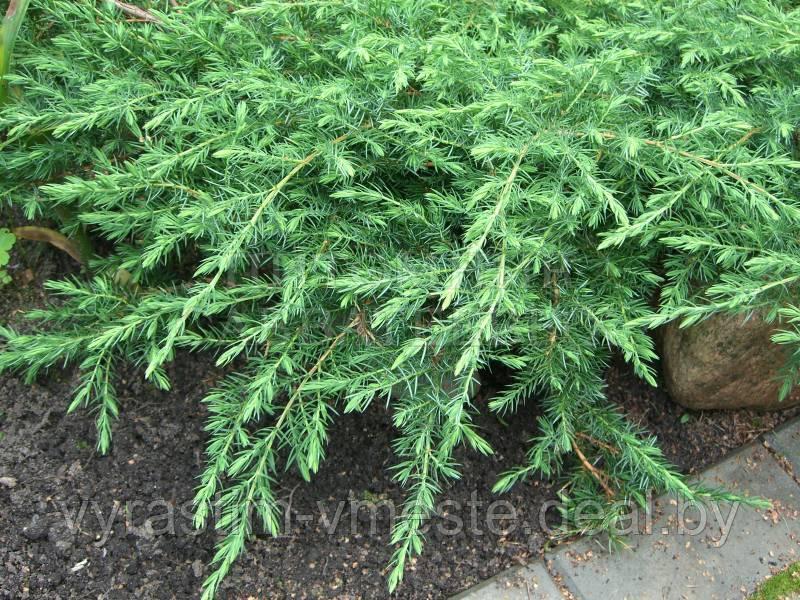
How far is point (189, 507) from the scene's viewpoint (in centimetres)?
211

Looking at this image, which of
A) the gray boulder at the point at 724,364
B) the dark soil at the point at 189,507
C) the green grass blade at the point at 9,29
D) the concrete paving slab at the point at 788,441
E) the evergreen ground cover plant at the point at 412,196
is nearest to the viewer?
the evergreen ground cover plant at the point at 412,196

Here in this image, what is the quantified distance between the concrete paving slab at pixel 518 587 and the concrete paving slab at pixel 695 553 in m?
0.05

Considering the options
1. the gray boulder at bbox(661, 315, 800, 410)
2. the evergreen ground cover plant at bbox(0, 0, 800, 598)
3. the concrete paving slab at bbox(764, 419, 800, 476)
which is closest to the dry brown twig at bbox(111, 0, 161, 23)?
the evergreen ground cover plant at bbox(0, 0, 800, 598)

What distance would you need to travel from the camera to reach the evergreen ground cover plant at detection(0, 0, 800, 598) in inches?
70.7

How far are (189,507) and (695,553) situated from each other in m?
1.51

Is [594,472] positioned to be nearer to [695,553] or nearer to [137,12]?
[695,553]

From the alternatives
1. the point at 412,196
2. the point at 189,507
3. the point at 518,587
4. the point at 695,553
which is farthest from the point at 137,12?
the point at 695,553

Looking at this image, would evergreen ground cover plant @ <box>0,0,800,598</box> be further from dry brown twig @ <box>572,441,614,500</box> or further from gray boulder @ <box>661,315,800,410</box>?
gray boulder @ <box>661,315,800,410</box>

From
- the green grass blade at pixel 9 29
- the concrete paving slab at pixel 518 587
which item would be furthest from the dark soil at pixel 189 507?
the green grass blade at pixel 9 29

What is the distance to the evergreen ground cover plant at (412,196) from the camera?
5.89ft

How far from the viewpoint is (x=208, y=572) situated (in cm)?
202

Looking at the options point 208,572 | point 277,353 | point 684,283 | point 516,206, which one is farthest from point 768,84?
point 208,572

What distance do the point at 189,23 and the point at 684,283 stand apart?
1543mm

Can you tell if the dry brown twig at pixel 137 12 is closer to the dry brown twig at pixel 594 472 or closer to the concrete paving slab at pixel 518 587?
the dry brown twig at pixel 594 472
